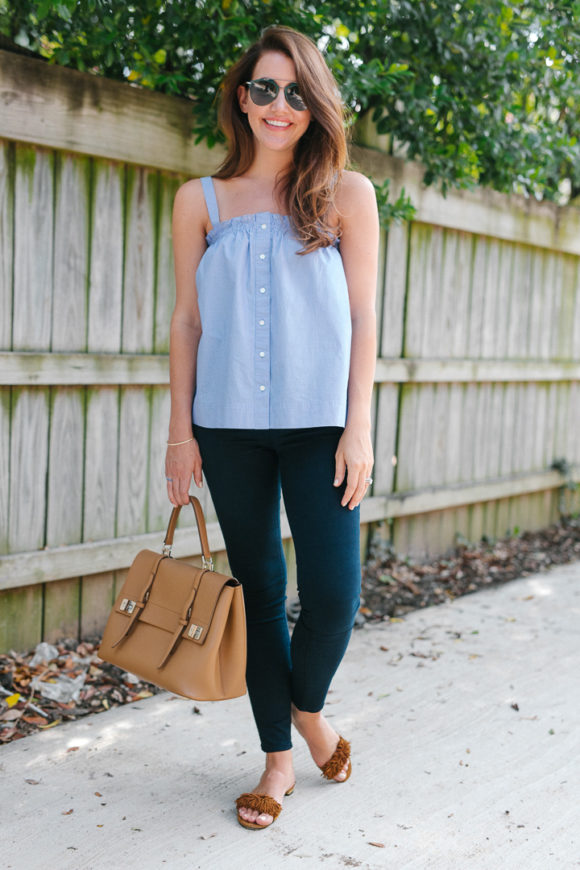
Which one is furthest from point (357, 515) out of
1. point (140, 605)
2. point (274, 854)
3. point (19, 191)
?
point (19, 191)

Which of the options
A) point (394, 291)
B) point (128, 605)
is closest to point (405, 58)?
point (394, 291)

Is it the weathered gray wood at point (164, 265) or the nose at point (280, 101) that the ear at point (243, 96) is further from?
the weathered gray wood at point (164, 265)

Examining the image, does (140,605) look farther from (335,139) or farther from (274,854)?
(335,139)

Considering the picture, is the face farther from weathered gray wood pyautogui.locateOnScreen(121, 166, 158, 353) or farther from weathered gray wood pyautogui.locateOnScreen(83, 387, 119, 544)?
weathered gray wood pyautogui.locateOnScreen(83, 387, 119, 544)

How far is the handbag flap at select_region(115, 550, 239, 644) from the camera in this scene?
211cm

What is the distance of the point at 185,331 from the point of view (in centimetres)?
226

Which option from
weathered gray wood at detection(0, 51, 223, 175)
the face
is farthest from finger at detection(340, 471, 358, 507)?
weathered gray wood at detection(0, 51, 223, 175)

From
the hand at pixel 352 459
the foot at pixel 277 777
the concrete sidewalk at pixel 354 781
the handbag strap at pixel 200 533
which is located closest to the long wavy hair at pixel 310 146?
the hand at pixel 352 459

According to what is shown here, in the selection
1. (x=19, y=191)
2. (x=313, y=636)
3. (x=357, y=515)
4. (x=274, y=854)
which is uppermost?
(x=19, y=191)

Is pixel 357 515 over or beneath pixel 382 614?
over

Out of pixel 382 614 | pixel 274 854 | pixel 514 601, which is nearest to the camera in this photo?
pixel 274 854

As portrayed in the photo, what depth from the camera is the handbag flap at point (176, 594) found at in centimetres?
211

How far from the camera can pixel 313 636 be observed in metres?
2.21

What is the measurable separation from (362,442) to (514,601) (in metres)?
2.45
